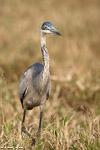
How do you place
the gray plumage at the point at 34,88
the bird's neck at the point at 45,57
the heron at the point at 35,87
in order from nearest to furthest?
the bird's neck at the point at 45,57 < the heron at the point at 35,87 < the gray plumage at the point at 34,88

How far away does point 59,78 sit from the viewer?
6535mm

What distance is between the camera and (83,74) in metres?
6.95

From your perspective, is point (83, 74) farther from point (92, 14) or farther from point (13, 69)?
point (92, 14)

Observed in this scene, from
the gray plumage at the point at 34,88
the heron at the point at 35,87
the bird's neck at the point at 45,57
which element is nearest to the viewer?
the bird's neck at the point at 45,57

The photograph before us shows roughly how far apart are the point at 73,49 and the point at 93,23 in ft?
8.85

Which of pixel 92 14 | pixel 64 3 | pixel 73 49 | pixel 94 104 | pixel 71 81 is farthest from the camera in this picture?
pixel 64 3

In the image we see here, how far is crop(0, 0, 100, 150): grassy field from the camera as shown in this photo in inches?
138

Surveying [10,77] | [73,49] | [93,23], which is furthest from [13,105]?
[93,23]

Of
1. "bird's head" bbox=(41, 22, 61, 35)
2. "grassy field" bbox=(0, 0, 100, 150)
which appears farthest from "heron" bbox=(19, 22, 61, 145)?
"grassy field" bbox=(0, 0, 100, 150)

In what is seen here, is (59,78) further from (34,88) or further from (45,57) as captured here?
(45,57)

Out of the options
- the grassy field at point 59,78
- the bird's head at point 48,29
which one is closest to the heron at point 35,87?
the bird's head at point 48,29

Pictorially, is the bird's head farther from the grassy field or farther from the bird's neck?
the grassy field

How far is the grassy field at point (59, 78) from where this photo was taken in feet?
11.5

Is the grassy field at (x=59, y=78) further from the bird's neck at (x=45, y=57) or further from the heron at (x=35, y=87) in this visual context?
the bird's neck at (x=45, y=57)
